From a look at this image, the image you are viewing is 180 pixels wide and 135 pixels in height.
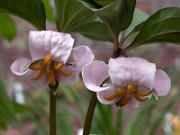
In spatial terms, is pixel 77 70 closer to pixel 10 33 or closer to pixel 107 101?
pixel 107 101

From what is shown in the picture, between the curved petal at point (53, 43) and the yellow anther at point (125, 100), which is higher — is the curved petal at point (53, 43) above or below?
above

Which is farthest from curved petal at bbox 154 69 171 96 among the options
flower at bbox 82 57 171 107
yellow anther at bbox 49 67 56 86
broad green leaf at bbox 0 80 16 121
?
broad green leaf at bbox 0 80 16 121

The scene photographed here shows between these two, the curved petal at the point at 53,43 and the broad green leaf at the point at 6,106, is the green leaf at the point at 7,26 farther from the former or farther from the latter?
the curved petal at the point at 53,43

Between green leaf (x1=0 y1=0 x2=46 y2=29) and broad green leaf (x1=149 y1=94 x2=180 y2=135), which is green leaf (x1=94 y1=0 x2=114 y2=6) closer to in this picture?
green leaf (x1=0 y1=0 x2=46 y2=29)

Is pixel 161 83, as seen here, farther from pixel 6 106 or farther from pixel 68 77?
pixel 6 106

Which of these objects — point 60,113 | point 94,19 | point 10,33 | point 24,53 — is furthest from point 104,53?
point 94,19

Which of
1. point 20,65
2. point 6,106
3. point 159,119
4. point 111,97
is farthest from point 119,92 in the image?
point 159,119

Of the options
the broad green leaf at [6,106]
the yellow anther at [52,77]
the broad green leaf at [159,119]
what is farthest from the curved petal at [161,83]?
the broad green leaf at [159,119]
